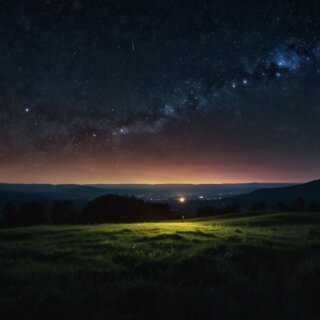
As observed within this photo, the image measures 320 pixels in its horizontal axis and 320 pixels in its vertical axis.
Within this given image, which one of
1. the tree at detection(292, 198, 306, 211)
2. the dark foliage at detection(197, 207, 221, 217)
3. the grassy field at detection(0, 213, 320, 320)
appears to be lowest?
the dark foliage at detection(197, 207, 221, 217)

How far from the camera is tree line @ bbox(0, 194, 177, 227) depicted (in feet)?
222

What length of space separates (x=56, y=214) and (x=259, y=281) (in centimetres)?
7145

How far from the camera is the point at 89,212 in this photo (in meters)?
73.8

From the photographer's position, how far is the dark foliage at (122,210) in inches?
2904

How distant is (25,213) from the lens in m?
69.2

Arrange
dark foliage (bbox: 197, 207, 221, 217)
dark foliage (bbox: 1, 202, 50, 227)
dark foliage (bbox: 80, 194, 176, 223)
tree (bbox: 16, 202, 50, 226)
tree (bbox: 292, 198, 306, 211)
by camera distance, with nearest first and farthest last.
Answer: tree (bbox: 16, 202, 50, 226) → dark foliage (bbox: 1, 202, 50, 227) → tree (bbox: 292, 198, 306, 211) → dark foliage (bbox: 80, 194, 176, 223) → dark foliage (bbox: 197, 207, 221, 217)

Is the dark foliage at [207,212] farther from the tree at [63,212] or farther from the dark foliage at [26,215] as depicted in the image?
the dark foliage at [26,215]

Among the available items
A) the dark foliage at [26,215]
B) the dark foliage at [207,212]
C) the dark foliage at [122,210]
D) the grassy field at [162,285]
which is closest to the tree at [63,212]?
the dark foliage at [122,210]

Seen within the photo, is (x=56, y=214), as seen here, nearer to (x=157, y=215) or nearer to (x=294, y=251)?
(x=157, y=215)

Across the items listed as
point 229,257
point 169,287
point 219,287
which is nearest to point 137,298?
point 169,287

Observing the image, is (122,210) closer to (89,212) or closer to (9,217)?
(89,212)

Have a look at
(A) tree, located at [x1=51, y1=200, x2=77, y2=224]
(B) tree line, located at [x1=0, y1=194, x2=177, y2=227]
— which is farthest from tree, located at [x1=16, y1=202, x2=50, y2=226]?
(A) tree, located at [x1=51, y1=200, x2=77, y2=224]

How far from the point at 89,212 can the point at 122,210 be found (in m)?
7.73

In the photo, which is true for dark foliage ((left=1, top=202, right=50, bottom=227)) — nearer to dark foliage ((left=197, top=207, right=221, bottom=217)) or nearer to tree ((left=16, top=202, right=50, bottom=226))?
tree ((left=16, top=202, right=50, bottom=226))
